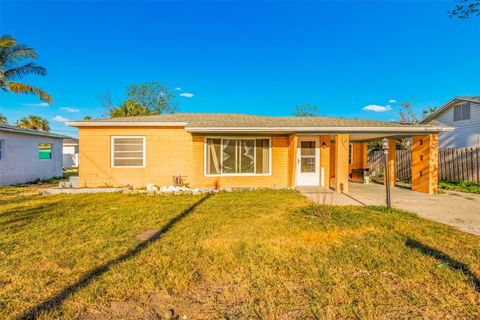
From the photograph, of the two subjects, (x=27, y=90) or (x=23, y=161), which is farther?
(x=27, y=90)

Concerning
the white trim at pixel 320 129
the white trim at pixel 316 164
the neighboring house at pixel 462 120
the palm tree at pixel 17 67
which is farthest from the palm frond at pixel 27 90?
the neighboring house at pixel 462 120

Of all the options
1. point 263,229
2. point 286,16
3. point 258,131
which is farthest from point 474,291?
point 286,16

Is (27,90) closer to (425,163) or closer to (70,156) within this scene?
(70,156)

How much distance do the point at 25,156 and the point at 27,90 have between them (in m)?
3.80

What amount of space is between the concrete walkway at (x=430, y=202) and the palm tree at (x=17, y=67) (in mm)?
15539

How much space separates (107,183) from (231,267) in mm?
8468

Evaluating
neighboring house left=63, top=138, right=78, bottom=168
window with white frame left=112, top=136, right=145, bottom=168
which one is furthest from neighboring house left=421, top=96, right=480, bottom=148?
neighboring house left=63, top=138, right=78, bottom=168

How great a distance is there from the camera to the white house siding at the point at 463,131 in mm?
15250

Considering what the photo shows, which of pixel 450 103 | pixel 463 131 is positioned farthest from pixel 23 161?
pixel 450 103

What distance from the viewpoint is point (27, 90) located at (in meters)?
13.5

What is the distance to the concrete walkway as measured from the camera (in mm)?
5586

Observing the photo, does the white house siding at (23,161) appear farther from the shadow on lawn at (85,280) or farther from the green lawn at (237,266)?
the shadow on lawn at (85,280)

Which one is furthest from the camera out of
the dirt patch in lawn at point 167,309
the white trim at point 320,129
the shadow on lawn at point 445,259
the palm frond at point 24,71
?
the palm frond at point 24,71

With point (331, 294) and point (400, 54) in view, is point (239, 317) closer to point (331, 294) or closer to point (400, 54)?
point (331, 294)
